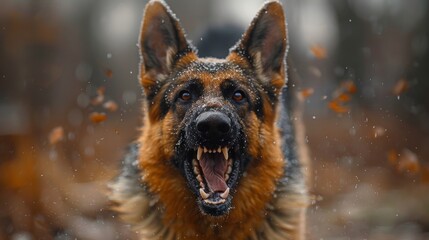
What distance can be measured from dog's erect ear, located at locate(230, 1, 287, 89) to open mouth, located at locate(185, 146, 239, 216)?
34.7 inches

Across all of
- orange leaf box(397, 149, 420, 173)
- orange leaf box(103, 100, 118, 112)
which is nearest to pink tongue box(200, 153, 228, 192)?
orange leaf box(103, 100, 118, 112)

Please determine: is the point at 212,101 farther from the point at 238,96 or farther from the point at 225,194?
the point at 225,194

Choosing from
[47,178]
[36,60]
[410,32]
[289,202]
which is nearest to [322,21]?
[410,32]

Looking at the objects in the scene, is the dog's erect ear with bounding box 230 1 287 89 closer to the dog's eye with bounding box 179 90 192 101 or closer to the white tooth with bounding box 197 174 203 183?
the dog's eye with bounding box 179 90 192 101

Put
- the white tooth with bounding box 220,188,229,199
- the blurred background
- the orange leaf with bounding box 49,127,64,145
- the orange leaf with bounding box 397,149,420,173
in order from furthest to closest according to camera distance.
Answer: the orange leaf with bounding box 397,149,420,173
the orange leaf with bounding box 49,127,64,145
the blurred background
the white tooth with bounding box 220,188,229,199

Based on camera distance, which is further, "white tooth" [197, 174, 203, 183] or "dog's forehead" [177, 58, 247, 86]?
"dog's forehead" [177, 58, 247, 86]

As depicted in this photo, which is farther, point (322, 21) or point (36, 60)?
point (322, 21)

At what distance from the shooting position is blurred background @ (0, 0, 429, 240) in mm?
8047

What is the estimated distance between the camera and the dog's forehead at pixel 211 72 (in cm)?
482

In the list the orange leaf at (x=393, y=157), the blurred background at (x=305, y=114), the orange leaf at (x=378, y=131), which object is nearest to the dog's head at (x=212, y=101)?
the blurred background at (x=305, y=114)

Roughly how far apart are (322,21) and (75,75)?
8194 mm

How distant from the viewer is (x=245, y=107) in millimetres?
4805

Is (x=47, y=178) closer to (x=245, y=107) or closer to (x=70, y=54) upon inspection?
(x=245, y=107)

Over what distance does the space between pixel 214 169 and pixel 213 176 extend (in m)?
0.06
